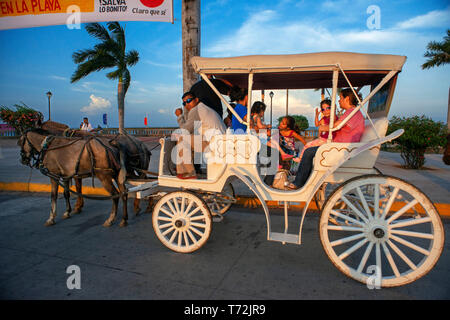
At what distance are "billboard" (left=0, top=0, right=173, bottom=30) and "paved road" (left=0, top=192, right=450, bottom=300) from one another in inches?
200

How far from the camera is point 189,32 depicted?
5.96 m

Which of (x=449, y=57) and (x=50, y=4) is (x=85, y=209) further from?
(x=449, y=57)

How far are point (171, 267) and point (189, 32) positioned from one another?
528cm

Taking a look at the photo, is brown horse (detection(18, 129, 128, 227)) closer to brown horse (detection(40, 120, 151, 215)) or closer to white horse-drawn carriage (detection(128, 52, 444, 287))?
brown horse (detection(40, 120, 151, 215))

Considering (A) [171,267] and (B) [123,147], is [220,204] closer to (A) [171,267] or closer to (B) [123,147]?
(A) [171,267]

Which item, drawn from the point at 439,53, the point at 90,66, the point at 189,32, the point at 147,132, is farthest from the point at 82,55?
the point at 439,53

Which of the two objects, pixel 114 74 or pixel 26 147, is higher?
pixel 114 74

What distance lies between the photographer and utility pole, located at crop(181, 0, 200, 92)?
5.91 metres

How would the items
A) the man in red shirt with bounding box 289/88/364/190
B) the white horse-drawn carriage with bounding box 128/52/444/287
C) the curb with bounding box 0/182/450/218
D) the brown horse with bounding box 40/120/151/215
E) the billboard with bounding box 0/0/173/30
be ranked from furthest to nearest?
the billboard with bounding box 0/0/173/30 → the curb with bounding box 0/182/450/218 → the brown horse with bounding box 40/120/151/215 → the man in red shirt with bounding box 289/88/364/190 → the white horse-drawn carriage with bounding box 128/52/444/287

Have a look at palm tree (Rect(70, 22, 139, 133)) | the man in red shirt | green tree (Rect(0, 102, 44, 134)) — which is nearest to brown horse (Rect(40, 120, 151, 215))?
green tree (Rect(0, 102, 44, 134))

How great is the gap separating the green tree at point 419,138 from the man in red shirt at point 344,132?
7.11 metres

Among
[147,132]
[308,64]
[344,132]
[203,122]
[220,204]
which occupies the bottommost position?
[220,204]

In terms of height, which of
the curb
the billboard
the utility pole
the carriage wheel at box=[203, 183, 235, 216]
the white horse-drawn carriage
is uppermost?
the billboard

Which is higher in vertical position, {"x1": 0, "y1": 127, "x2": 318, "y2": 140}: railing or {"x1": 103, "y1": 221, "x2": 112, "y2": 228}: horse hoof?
{"x1": 0, "y1": 127, "x2": 318, "y2": 140}: railing
